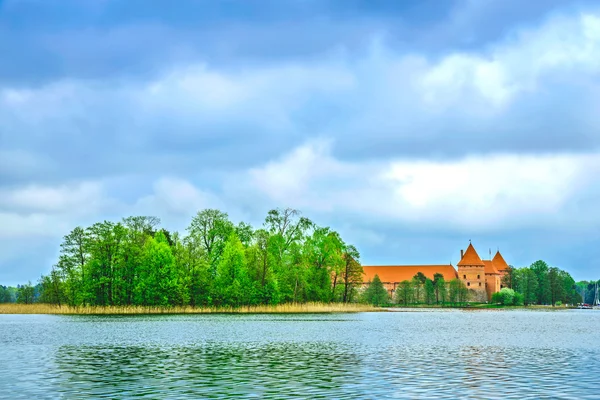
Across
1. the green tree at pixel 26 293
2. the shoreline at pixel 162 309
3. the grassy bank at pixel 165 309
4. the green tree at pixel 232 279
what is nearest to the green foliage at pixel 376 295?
the shoreline at pixel 162 309

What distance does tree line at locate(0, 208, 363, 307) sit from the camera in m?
103

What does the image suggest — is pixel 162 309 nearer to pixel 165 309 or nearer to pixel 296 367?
pixel 165 309

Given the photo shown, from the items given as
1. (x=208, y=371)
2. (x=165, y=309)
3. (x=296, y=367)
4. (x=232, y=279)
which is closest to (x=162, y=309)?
(x=165, y=309)

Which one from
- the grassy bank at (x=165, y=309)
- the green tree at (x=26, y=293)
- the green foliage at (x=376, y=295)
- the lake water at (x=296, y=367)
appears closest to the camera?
the lake water at (x=296, y=367)

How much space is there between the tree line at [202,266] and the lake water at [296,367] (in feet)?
173

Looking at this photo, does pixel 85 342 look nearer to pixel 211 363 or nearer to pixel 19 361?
pixel 19 361

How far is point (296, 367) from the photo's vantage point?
31547 millimetres

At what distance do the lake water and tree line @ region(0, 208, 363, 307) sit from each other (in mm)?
52720

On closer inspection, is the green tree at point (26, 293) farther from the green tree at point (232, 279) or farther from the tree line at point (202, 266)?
the green tree at point (232, 279)

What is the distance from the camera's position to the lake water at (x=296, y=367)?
2434cm

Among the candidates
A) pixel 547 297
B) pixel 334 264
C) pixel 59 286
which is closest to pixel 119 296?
pixel 59 286

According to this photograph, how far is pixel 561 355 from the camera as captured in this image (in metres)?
37.7

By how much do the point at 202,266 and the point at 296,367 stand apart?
78983 mm

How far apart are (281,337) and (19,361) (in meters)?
22.0
